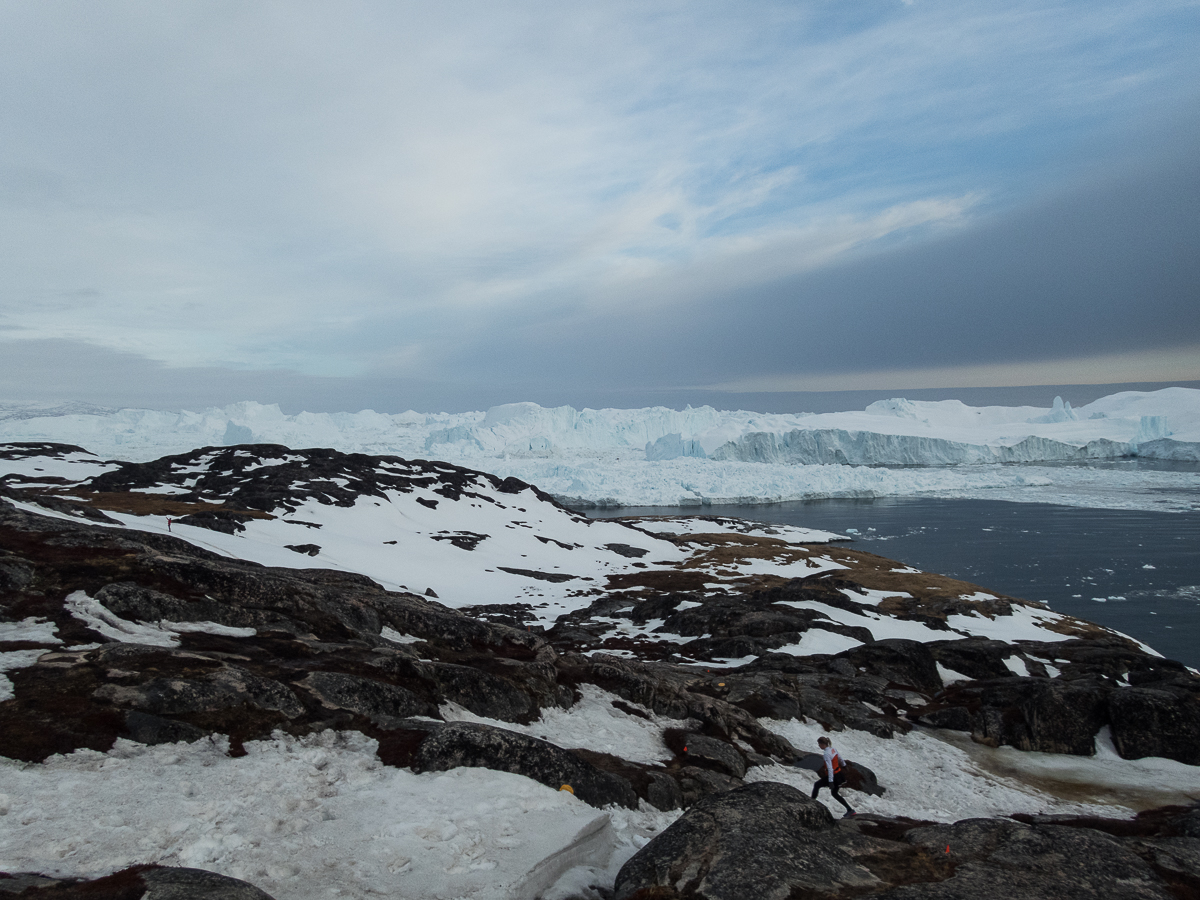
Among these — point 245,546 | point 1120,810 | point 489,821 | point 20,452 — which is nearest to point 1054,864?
point 489,821

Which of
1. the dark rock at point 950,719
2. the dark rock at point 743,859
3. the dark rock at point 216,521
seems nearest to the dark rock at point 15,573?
the dark rock at point 743,859

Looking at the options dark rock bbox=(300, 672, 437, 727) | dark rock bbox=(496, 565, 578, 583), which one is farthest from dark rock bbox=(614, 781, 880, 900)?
dark rock bbox=(496, 565, 578, 583)

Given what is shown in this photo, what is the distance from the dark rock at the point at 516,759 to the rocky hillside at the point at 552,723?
0.16ft

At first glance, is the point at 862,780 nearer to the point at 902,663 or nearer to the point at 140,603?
the point at 902,663

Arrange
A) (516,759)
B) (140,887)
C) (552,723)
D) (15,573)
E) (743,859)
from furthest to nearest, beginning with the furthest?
(552,723), (15,573), (516,759), (743,859), (140,887)

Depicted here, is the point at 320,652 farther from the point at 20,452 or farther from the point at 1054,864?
the point at 20,452

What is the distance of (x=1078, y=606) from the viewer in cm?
6788

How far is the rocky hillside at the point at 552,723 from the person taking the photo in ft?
34.9

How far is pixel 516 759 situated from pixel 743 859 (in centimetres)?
589

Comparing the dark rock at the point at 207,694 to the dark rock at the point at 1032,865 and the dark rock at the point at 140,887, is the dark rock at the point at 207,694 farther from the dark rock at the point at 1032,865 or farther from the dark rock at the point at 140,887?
the dark rock at the point at 1032,865

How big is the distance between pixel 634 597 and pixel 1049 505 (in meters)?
125

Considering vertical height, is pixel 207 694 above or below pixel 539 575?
above

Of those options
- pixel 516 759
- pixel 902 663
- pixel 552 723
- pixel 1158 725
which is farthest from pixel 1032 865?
pixel 902 663

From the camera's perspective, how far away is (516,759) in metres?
14.3
